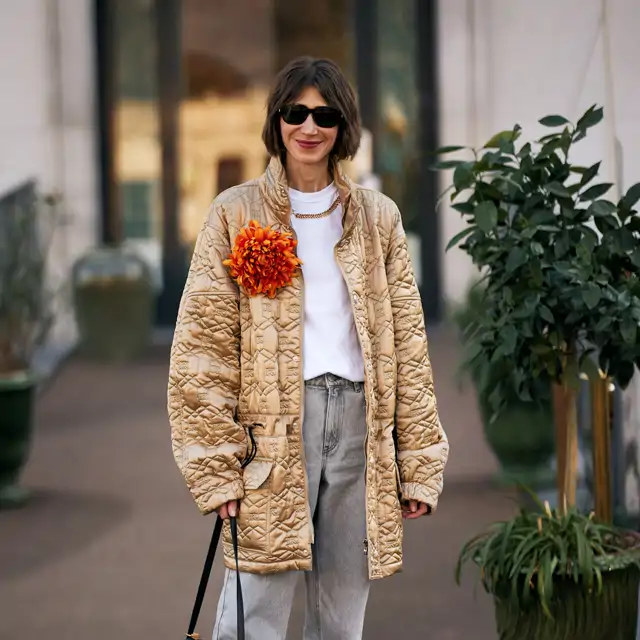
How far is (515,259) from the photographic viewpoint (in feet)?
13.5

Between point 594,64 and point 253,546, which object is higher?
point 594,64

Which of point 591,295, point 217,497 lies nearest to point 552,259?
point 591,295

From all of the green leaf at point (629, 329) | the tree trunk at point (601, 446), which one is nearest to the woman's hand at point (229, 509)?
the green leaf at point (629, 329)

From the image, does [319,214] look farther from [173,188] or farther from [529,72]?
[173,188]

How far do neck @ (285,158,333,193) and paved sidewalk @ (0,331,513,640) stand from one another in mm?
1850

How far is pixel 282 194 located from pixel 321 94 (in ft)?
0.72

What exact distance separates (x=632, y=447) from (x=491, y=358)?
2.87ft

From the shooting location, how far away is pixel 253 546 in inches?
127

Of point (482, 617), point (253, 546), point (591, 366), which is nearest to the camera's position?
point (253, 546)

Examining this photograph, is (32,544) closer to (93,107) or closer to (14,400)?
(14,400)

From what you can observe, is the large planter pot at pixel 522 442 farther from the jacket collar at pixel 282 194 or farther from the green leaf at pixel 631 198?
the jacket collar at pixel 282 194

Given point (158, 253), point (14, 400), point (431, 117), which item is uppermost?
point (431, 117)

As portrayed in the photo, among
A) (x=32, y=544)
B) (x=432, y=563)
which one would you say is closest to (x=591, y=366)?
(x=432, y=563)

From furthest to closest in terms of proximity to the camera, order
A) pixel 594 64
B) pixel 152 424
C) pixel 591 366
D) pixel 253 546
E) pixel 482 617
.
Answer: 1. pixel 152 424
2. pixel 594 64
3. pixel 482 617
4. pixel 591 366
5. pixel 253 546
